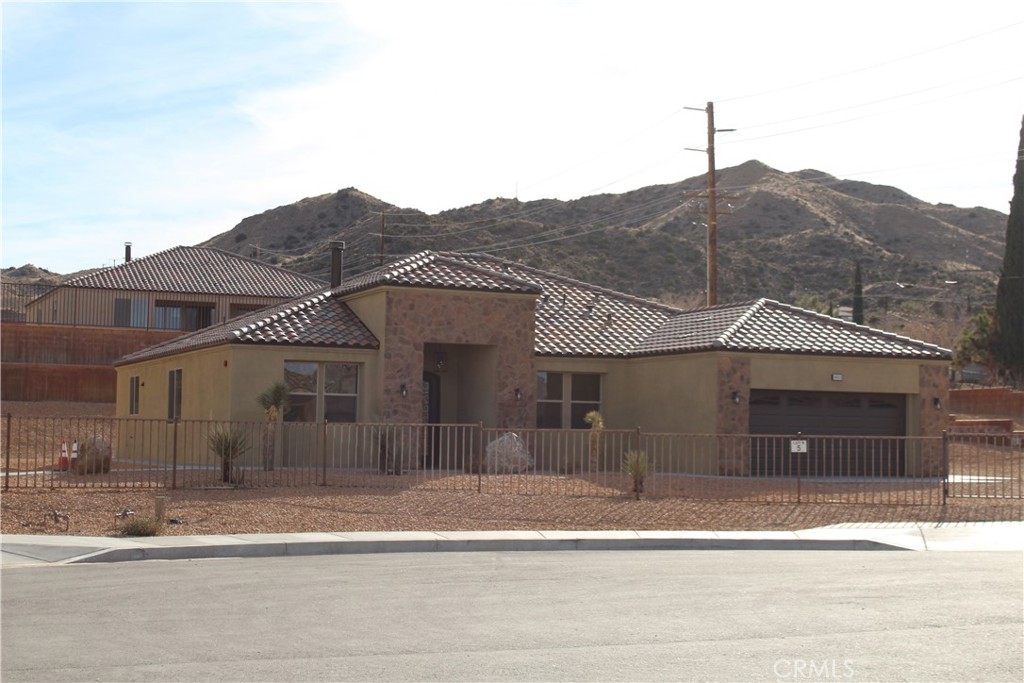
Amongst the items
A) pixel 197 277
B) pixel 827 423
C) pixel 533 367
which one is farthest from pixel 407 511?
pixel 197 277

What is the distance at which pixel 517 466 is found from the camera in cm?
2742

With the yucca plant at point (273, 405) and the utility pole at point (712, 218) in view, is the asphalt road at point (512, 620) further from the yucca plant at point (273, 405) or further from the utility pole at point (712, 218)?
the utility pole at point (712, 218)

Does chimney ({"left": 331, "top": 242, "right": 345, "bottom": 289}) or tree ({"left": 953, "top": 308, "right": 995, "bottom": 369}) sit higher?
chimney ({"left": 331, "top": 242, "right": 345, "bottom": 289})

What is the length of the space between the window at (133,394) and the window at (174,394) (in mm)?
4290

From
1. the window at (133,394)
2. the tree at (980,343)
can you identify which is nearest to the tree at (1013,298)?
the tree at (980,343)

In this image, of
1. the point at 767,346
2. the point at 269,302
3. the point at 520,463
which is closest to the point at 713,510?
the point at 520,463

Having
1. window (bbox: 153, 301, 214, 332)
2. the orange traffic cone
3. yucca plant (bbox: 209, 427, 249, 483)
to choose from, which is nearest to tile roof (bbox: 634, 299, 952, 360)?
yucca plant (bbox: 209, 427, 249, 483)

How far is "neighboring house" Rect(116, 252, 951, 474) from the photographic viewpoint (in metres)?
29.0

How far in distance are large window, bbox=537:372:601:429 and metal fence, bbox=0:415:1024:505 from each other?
5.64ft

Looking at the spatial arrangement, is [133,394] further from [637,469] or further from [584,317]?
[637,469]

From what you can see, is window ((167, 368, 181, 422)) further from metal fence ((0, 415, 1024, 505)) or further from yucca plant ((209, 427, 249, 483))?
yucca plant ((209, 427, 249, 483))

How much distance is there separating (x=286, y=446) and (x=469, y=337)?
16.9 ft

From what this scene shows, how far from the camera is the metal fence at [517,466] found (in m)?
23.2

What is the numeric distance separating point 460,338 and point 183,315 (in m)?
31.9
